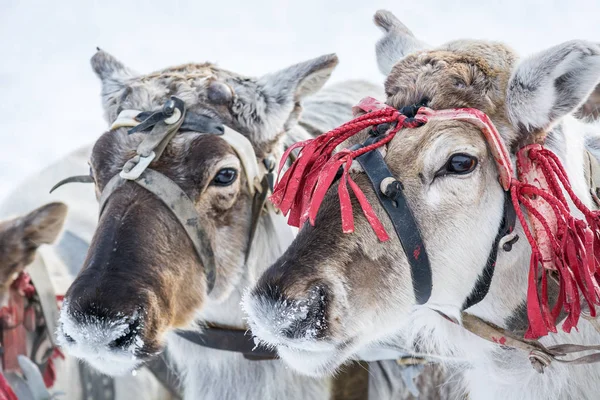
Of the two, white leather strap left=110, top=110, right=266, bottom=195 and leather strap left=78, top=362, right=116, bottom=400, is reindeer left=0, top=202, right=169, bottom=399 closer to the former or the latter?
leather strap left=78, top=362, right=116, bottom=400

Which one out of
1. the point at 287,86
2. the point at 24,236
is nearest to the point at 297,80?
the point at 287,86

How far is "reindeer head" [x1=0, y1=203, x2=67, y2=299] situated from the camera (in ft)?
11.8

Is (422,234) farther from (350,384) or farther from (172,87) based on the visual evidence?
(172,87)

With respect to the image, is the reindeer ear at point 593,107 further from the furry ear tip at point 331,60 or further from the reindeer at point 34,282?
the reindeer at point 34,282

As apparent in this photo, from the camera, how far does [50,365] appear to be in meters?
3.73

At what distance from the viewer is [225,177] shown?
118 inches

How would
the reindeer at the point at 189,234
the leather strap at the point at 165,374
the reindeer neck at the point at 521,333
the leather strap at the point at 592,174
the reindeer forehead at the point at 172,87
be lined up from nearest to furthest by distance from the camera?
1. the reindeer neck at the point at 521,333
2. the leather strap at the point at 592,174
3. the reindeer at the point at 189,234
4. the reindeer forehead at the point at 172,87
5. the leather strap at the point at 165,374

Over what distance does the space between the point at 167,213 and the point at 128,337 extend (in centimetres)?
57

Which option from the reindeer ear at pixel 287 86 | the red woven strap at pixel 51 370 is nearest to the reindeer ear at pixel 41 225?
the red woven strap at pixel 51 370

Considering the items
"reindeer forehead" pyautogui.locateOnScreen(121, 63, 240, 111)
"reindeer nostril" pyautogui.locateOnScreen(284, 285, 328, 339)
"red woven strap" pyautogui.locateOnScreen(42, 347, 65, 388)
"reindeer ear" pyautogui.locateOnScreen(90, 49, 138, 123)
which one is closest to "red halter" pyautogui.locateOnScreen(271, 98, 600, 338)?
"reindeer nostril" pyautogui.locateOnScreen(284, 285, 328, 339)

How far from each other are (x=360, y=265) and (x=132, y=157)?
1363mm

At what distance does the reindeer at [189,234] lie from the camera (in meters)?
2.56

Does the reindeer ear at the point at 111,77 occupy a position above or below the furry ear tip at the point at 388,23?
below

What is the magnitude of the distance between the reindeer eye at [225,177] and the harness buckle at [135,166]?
295mm
